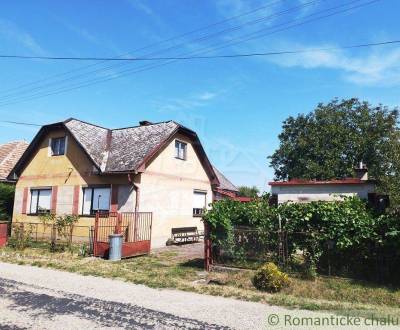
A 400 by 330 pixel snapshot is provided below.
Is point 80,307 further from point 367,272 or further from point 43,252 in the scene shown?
point 43,252

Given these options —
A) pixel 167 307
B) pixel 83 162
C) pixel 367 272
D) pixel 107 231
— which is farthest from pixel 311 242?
pixel 83 162

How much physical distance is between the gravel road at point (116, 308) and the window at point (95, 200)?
326 inches

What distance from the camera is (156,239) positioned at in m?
18.8

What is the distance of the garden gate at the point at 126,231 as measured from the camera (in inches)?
576

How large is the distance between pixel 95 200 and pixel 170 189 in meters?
3.77

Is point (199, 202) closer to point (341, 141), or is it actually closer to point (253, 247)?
point (253, 247)

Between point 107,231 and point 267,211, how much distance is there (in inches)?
303

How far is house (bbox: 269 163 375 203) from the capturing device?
14484 millimetres

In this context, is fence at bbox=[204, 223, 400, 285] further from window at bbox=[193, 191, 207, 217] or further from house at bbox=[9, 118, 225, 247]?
window at bbox=[193, 191, 207, 217]

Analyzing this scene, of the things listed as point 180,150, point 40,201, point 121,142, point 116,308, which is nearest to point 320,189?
point 180,150

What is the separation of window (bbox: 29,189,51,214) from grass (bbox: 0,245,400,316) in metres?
6.86

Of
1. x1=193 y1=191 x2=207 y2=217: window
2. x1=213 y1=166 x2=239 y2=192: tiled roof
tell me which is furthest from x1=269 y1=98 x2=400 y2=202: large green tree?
x1=193 y1=191 x2=207 y2=217: window

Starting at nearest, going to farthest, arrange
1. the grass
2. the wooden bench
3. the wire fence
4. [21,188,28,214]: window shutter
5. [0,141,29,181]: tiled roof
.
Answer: the grass, the wire fence, the wooden bench, [21,188,28,214]: window shutter, [0,141,29,181]: tiled roof

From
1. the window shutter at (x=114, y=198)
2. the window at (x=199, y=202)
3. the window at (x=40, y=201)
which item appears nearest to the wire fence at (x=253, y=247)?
the window shutter at (x=114, y=198)
